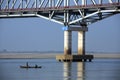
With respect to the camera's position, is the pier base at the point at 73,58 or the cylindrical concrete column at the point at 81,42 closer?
the pier base at the point at 73,58

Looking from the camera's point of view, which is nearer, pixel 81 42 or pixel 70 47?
pixel 70 47

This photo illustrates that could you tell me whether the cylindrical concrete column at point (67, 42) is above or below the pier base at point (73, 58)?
above

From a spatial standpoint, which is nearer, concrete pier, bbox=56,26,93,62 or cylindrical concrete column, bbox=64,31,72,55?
concrete pier, bbox=56,26,93,62

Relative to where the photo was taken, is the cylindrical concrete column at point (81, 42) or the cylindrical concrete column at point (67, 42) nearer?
the cylindrical concrete column at point (67, 42)

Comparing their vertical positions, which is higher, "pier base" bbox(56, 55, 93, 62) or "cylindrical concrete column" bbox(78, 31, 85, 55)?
"cylindrical concrete column" bbox(78, 31, 85, 55)

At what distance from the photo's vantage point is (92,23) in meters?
158

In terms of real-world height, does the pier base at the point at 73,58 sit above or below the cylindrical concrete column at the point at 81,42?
below

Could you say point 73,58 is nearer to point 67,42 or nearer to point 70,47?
point 70,47

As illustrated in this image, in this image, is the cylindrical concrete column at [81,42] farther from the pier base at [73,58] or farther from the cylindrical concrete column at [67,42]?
the cylindrical concrete column at [67,42]

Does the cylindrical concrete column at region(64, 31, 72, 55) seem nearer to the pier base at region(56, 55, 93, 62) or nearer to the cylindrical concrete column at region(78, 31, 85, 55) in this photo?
the pier base at region(56, 55, 93, 62)

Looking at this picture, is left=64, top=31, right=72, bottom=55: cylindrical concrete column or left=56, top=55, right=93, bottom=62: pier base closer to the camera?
left=56, top=55, right=93, bottom=62: pier base

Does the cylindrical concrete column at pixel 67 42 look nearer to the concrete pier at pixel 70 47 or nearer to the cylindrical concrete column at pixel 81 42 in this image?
the concrete pier at pixel 70 47

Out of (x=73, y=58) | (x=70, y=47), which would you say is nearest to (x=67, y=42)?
(x=70, y=47)

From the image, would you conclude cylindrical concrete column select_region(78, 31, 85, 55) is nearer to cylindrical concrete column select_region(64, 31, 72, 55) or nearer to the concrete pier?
the concrete pier
